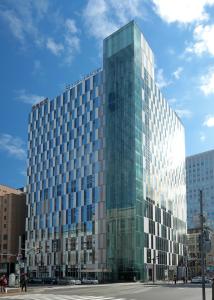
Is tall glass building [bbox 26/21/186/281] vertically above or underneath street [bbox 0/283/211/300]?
above

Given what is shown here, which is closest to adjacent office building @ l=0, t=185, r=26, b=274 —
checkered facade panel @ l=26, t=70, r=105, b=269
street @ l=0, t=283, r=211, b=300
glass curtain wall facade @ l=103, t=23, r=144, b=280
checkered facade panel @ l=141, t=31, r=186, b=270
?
checkered facade panel @ l=26, t=70, r=105, b=269

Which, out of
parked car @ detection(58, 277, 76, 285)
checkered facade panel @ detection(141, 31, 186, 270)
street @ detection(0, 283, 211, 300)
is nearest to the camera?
street @ detection(0, 283, 211, 300)

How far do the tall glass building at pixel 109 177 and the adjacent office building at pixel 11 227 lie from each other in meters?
10.0

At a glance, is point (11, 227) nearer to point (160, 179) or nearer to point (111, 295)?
point (160, 179)

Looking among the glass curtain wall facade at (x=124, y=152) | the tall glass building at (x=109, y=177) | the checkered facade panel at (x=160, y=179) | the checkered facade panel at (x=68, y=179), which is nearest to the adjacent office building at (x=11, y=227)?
the checkered facade panel at (x=68, y=179)

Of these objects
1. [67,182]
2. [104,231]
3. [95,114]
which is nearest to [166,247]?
[104,231]

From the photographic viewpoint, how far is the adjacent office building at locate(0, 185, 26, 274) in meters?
126

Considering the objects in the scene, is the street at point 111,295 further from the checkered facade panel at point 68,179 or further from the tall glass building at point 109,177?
the checkered facade panel at point 68,179

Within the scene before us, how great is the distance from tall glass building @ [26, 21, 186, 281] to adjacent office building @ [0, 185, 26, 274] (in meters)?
10.0

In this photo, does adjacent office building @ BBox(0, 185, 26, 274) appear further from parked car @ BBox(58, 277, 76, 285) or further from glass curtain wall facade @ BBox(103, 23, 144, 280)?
parked car @ BBox(58, 277, 76, 285)

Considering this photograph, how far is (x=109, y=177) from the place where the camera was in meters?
95.8

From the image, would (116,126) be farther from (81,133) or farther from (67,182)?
(67,182)

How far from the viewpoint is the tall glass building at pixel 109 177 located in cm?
9138

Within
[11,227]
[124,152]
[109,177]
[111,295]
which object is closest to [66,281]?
[109,177]
